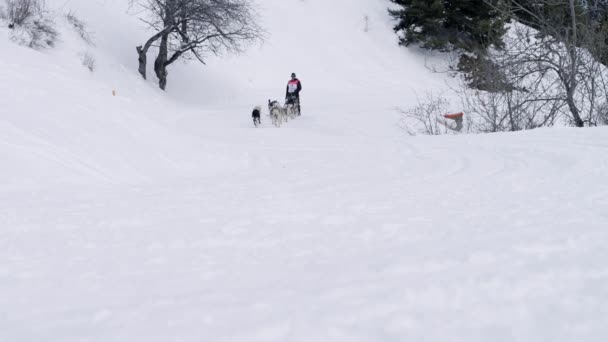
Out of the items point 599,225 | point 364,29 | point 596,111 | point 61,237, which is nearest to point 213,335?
point 61,237

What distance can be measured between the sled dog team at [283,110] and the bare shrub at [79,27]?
25.7 ft

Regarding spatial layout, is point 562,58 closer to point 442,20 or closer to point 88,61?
point 88,61

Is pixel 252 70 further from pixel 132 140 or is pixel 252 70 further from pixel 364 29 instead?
pixel 132 140

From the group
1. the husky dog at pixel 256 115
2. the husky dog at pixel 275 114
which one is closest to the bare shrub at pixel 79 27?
the husky dog at pixel 256 115

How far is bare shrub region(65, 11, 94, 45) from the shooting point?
588 inches

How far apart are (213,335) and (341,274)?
647mm

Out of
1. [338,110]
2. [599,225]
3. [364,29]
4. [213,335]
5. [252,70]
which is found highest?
[364,29]

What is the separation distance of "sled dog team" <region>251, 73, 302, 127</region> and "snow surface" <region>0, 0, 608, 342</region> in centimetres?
416

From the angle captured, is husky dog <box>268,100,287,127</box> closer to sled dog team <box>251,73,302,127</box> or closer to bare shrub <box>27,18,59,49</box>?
sled dog team <box>251,73,302,127</box>

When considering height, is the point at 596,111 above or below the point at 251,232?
above

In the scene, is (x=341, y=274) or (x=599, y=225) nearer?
(x=341, y=274)

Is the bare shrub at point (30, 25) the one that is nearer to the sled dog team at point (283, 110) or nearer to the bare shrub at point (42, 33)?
the bare shrub at point (42, 33)

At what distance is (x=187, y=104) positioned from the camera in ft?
52.0

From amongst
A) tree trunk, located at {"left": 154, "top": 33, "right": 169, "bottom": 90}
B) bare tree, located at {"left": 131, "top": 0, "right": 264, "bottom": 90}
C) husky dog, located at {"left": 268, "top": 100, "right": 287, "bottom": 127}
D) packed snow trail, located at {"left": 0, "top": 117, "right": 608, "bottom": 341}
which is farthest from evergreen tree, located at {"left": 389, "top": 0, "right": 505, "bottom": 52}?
packed snow trail, located at {"left": 0, "top": 117, "right": 608, "bottom": 341}
